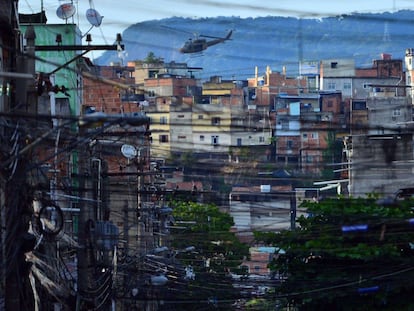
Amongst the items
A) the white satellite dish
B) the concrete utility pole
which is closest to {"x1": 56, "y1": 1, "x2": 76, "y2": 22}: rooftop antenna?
the white satellite dish

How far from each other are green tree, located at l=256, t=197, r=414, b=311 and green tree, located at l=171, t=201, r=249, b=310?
6.02ft

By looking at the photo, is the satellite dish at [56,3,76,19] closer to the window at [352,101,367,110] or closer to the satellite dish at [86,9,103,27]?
the satellite dish at [86,9,103,27]

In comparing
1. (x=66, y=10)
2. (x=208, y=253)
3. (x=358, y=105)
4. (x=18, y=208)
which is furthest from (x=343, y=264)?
(x=358, y=105)

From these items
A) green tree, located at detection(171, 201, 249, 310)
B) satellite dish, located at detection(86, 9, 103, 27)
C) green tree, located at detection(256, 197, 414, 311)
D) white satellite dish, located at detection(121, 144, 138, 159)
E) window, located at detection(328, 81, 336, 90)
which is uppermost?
satellite dish, located at detection(86, 9, 103, 27)

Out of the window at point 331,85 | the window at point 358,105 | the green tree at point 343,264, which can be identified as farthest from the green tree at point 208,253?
the window at point 331,85

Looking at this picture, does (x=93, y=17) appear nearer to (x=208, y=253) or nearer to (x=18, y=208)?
(x=18, y=208)

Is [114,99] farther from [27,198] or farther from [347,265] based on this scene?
[27,198]

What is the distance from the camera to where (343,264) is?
129 ft

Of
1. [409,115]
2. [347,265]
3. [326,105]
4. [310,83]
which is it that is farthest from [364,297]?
[310,83]

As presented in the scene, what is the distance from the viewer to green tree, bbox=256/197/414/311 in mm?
37219

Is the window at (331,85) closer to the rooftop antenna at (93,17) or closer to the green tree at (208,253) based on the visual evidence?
the green tree at (208,253)

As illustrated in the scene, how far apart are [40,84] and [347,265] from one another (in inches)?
698

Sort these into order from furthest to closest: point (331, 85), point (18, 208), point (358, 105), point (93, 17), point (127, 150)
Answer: point (331, 85) < point (358, 105) < point (127, 150) < point (93, 17) < point (18, 208)

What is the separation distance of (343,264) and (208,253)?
2405 centimetres
